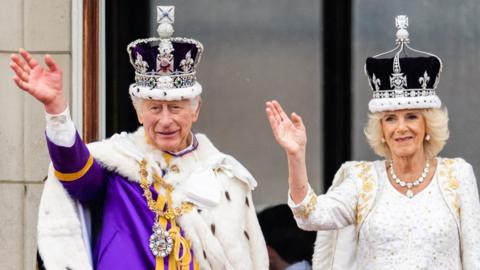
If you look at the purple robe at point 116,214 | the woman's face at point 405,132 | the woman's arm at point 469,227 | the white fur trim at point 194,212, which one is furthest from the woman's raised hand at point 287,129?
the woman's arm at point 469,227

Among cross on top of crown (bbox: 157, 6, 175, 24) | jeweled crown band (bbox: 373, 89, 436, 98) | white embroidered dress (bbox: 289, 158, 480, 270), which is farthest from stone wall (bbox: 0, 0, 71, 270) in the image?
jeweled crown band (bbox: 373, 89, 436, 98)

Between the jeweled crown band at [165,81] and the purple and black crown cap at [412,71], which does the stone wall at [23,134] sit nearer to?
the jeweled crown band at [165,81]

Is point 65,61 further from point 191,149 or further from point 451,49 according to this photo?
point 451,49

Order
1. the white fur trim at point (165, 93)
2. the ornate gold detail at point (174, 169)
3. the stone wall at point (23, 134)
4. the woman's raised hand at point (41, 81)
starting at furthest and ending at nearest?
the stone wall at point (23, 134), the ornate gold detail at point (174, 169), the white fur trim at point (165, 93), the woman's raised hand at point (41, 81)

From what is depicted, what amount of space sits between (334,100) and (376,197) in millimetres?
1403

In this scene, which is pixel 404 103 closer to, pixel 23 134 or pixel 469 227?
pixel 469 227

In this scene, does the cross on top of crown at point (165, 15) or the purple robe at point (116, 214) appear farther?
the cross on top of crown at point (165, 15)

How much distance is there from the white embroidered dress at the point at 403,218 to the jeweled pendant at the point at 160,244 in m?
0.51

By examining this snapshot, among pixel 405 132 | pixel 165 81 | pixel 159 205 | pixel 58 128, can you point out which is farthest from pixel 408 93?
pixel 58 128

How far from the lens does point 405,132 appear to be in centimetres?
631

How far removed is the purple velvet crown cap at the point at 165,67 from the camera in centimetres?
620

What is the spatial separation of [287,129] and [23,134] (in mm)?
1866

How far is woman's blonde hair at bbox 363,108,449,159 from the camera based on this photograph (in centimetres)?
634

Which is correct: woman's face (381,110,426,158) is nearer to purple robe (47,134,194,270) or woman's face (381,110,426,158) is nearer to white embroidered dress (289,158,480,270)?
white embroidered dress (289,158,480,270)
